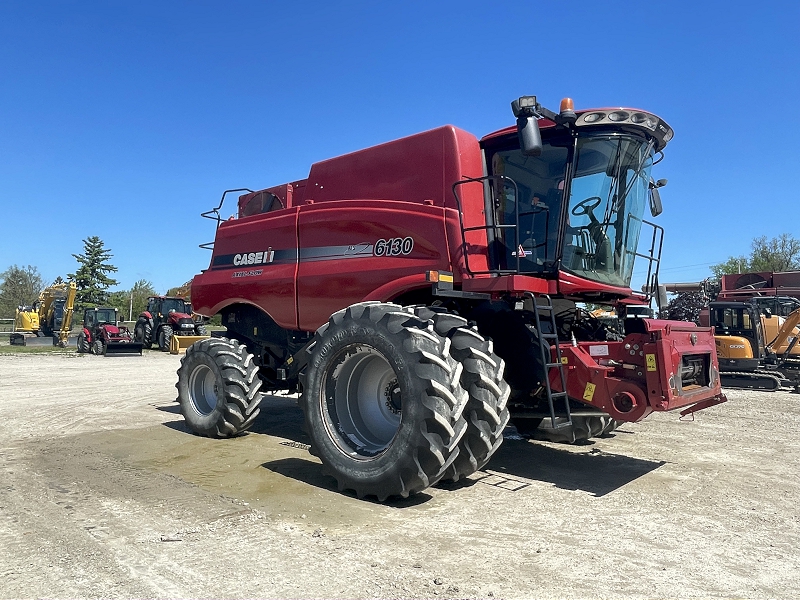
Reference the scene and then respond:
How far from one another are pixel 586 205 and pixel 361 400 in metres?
2.85

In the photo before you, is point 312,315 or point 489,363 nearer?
point 489,363

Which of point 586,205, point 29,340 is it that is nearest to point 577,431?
point 586,205

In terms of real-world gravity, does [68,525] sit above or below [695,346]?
below

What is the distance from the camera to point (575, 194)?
5699 mm

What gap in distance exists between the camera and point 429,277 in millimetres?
5320

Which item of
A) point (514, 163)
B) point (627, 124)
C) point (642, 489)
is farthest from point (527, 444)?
point (627, 124)

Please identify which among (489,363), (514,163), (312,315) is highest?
(514,163)

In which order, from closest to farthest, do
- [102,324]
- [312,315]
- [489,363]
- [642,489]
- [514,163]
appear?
1. [489,363]
2. [642,489]
3. [514,163]
4. [312,315]
5. [102,324]

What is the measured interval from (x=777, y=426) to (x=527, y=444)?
4334 mm

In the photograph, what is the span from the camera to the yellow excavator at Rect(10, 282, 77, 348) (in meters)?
32.4

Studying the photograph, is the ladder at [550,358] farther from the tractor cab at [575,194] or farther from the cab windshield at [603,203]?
the cab windshield at [603,203]

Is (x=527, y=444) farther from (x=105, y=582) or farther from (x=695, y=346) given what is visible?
(x=105, y=582)

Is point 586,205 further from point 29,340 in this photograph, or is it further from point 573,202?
point 29,340

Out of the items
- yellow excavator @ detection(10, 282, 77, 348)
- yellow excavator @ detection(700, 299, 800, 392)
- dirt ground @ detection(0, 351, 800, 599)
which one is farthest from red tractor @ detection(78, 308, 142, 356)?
yellow excavator @ detection(700, 299, 800, 392)
